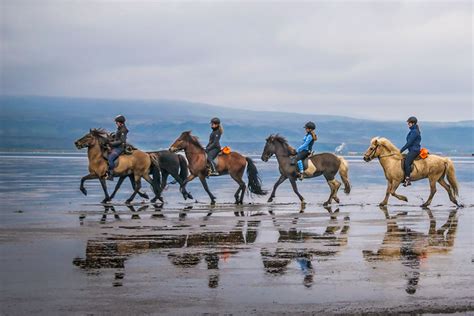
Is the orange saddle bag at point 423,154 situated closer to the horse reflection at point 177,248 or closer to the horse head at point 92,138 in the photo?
the horse head at point 92,138

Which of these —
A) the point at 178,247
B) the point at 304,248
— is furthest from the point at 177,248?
the point at 304,248

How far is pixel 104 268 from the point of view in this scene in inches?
443

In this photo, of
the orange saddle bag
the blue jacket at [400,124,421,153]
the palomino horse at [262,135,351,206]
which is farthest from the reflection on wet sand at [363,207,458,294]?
the palomino horse at [262,135,351,206]

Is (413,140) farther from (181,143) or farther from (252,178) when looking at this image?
(181,143)

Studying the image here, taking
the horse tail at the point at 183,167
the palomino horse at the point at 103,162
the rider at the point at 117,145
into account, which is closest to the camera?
the rider at the point at 117,145

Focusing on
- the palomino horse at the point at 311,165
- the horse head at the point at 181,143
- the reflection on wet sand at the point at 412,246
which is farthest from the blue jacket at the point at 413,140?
the horse head at the point at 181,143

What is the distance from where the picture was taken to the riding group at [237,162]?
80.9 feet

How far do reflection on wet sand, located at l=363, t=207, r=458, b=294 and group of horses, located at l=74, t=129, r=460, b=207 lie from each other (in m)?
6.14

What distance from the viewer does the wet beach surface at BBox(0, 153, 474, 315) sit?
360 inches

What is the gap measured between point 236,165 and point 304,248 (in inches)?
482

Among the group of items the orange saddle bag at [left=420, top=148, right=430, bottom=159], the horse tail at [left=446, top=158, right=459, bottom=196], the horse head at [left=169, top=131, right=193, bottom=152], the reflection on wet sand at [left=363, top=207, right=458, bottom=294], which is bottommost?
the reflection on wet sand at [left=363, top=207, right=458, bottom=294]

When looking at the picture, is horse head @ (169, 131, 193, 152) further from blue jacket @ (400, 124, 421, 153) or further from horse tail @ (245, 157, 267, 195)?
blue jacket @ (400, 124, 421, 153)

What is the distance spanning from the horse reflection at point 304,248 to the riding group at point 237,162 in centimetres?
683

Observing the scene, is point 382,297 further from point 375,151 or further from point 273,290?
point 375,151
